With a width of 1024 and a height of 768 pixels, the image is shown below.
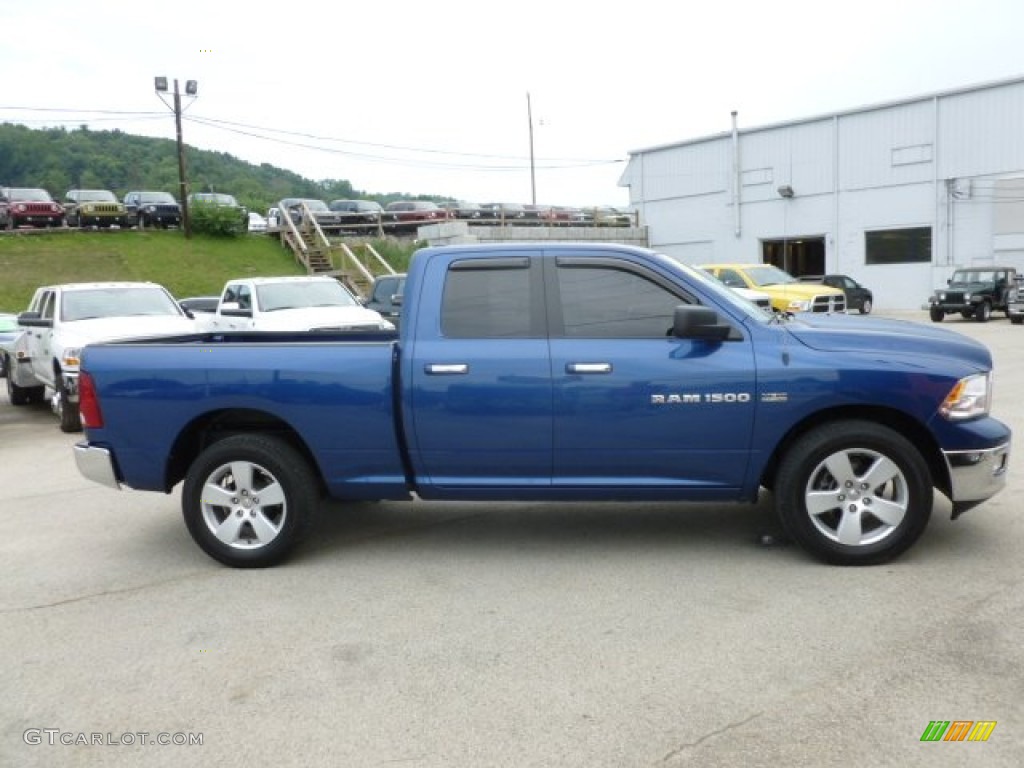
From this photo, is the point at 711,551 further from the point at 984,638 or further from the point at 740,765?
the point at 740,765

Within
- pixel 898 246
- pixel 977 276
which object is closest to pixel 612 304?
pixel 977 276

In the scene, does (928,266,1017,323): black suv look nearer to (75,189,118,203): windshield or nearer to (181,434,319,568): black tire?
(181,434,319,568): black tire

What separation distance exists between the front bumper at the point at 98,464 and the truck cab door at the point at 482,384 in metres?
1.91

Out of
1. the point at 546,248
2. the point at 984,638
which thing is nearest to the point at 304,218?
the point at 546,248

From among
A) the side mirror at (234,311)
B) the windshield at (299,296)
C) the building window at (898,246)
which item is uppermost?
the building window at (898,246)

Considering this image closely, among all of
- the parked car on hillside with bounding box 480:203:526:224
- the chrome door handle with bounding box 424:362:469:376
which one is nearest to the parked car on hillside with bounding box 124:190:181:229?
the parked car on hillside with bounding box 480:203:526:224

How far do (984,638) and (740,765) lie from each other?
5.46 feet

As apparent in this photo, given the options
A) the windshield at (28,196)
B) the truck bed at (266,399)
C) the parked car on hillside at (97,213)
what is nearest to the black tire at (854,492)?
the truck bed at (266,399)

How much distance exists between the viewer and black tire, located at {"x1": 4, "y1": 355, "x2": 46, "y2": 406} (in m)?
13.5

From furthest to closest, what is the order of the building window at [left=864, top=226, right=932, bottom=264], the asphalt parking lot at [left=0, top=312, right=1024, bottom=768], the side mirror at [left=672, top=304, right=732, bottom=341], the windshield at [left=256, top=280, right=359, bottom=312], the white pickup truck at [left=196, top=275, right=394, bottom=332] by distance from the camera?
the building window at [left=864, top=226, right=932, bottom=264]
the windshield at [left=256, top=280, right=359, bottom=312]
the white pickup truck at [left=196, top=275, right=394, bottom=332]
the side mirror at [left=672, top=304, right=732, bottom=341]
the asphalt parking lot at [left=0, top=312, right=1024, bottom=768]

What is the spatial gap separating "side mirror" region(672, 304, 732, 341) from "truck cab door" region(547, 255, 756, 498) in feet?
0.29

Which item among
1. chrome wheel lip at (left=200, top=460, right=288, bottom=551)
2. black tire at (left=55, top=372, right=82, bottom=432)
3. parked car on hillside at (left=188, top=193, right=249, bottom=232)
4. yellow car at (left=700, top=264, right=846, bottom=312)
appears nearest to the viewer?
chrome wheel lip at (left=200, top=460, right=288, bottom=551)

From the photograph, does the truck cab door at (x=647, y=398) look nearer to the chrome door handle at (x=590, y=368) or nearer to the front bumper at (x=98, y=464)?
the chrome door handle at (x=590, y=368)

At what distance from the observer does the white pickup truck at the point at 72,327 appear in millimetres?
10922
